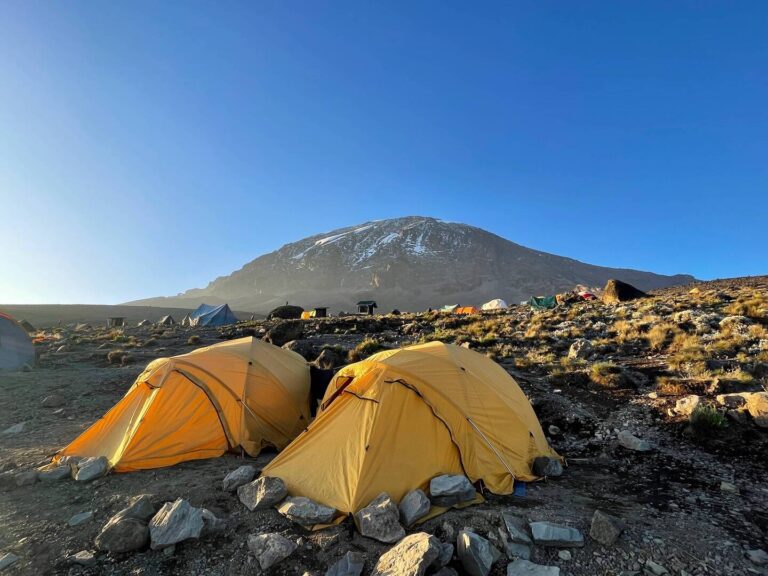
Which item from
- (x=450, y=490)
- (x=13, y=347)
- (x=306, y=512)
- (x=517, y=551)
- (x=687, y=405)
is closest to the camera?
(x=517, y=551)

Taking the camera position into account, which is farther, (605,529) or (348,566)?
(605,529)

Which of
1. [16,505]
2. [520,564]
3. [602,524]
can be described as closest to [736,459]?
[602,524]

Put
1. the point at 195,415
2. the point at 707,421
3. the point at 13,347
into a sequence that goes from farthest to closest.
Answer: the point at 13,347
the point at 195,415
the point at 707,421

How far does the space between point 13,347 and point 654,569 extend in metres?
21.3

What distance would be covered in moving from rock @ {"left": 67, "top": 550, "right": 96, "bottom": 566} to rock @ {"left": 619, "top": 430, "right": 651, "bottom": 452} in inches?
334

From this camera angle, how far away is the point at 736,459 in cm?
700

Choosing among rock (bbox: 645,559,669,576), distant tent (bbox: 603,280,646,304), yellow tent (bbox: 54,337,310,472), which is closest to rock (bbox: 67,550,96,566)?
yellow tent (bbox: 54,337,310,472)

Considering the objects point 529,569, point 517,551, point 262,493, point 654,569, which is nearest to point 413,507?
point 517,551

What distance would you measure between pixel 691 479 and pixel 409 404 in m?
4.63

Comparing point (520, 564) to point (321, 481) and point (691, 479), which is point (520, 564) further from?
point (691, 479)

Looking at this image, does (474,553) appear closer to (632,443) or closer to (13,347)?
(632,443)

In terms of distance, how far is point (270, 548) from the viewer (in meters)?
4.60

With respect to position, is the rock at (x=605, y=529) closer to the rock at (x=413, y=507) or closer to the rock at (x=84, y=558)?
the rock at (x=413, y=507)

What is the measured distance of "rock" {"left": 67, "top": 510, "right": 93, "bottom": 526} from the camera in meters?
5.33
